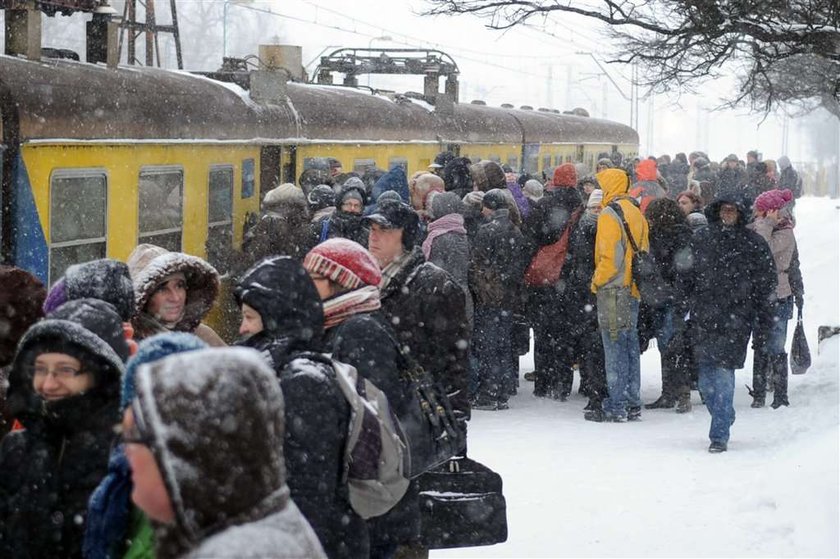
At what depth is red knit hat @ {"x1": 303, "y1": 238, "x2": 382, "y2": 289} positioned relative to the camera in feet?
14.1

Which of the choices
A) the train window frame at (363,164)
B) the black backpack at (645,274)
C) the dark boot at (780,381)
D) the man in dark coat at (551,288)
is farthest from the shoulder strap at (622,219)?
the train window frame at (363,164)

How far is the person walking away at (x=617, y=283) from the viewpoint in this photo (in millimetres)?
9625

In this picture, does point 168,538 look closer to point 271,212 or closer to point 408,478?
point 408,478

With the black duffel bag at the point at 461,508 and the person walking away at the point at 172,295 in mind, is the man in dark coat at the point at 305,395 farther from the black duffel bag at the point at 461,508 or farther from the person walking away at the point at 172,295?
the black duffel bag at the point at 461,508

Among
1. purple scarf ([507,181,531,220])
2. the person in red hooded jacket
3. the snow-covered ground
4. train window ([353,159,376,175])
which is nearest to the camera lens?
the snow-covered ground

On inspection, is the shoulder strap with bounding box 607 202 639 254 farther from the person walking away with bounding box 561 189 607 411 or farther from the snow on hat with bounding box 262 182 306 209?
the snow on hat with bounding box 262 182 306 209

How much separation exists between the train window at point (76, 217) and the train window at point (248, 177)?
2935mm

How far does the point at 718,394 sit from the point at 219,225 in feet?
13.7

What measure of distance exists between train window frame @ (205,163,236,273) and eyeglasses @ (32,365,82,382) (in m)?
6.94

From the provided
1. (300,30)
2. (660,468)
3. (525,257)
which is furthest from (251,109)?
(300,30)

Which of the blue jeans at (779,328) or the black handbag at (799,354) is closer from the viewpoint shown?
the blue jeans at (779,328)

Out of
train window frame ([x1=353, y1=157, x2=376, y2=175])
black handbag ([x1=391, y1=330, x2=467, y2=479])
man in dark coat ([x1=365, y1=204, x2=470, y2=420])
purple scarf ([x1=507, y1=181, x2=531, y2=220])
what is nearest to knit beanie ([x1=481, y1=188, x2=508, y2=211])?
purple scarf ([x1=507, y1=181, x2=531, y2=220])

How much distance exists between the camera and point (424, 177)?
33.4 ft

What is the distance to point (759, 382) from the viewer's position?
10.9 meters
